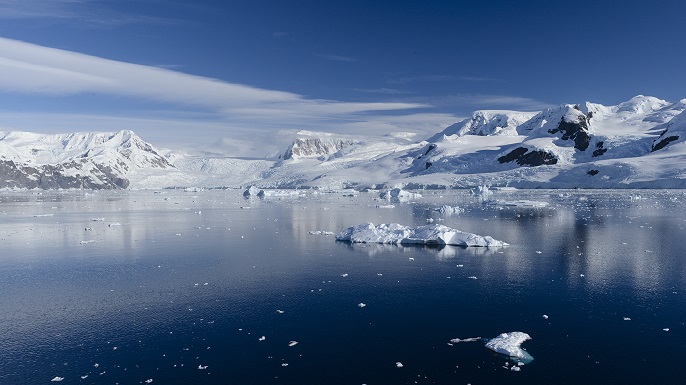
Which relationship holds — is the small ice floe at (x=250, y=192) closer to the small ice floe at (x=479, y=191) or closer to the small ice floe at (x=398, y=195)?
the small ice floe at (x=398, y=195)

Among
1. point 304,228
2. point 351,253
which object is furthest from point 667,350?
point 304,228

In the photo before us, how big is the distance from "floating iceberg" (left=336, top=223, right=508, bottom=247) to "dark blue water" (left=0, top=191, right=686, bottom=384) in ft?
4.37

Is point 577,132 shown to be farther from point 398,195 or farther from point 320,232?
point 320,232

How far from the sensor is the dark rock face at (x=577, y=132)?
158 m

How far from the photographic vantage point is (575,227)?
42.1 metres

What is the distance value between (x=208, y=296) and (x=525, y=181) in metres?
128

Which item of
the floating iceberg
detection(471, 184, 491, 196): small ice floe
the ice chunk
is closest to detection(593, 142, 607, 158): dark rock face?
detection(471, 184, 491, 196): small ice floe

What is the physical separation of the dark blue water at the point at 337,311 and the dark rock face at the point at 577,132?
13576 centimetres

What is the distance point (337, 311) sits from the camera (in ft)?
60.2

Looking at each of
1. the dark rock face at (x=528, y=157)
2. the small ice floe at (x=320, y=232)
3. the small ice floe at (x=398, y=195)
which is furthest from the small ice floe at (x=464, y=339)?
the dark rock face at (x=528, y=157)

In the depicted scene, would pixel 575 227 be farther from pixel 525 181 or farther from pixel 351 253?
pixel 525 181

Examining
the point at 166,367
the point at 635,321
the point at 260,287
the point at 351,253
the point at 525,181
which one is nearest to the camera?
the point at 166,367

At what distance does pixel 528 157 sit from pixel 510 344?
151189 mm

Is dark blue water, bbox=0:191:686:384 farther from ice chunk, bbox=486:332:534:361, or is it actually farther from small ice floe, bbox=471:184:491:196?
small ice floe, bbox=471:184:491:196
